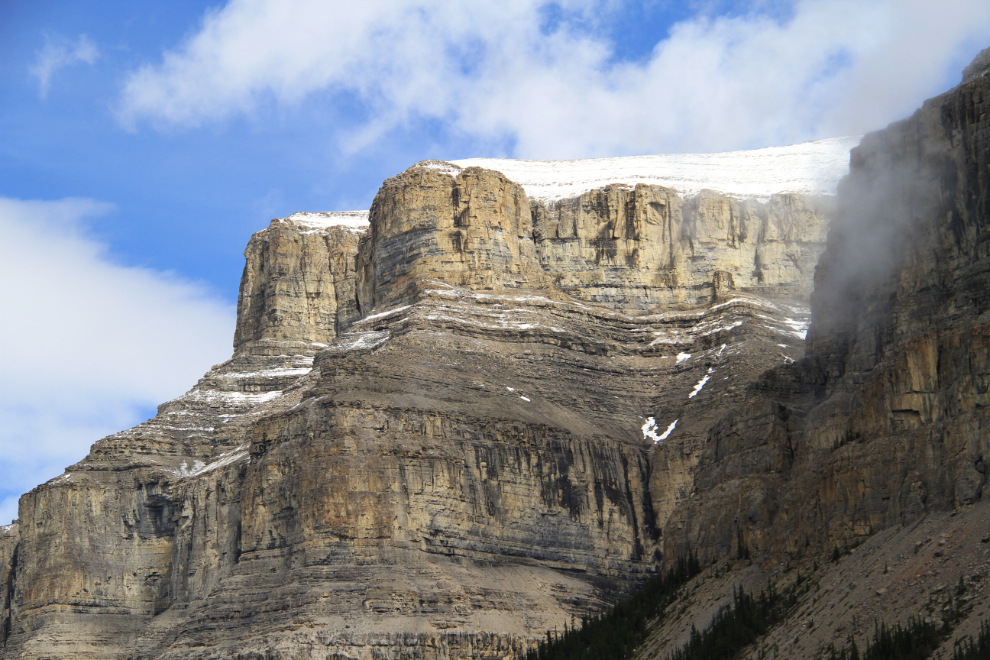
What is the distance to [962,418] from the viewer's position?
11494 centimetres

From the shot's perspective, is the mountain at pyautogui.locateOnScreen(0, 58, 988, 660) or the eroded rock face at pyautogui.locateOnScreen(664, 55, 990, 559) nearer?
the eroded rock face at pyautogui.locateOnScreen(664, 55, 990, 559)

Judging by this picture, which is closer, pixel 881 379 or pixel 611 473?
pixel 881 379

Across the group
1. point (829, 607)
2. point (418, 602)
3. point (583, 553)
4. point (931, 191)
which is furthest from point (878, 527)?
point (583, 553)

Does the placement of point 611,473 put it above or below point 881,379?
below

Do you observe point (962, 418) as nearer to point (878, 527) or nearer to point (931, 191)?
point (878, 527)

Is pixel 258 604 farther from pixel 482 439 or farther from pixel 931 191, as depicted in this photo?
pixel 931 191

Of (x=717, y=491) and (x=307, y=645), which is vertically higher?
(x=717, y=491)

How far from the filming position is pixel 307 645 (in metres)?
165

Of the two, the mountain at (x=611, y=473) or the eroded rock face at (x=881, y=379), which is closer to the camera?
the eroded rock face at (x=881, y=379)

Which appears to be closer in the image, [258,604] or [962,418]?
[962,418]

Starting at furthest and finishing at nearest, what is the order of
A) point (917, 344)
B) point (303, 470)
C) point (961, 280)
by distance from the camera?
point (303, 470) < point (961, 280) < point (917, 344)

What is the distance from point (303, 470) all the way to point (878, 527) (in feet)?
246

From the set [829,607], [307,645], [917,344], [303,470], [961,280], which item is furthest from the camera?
[303,470]

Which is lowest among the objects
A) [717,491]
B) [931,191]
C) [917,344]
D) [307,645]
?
[307,645]
